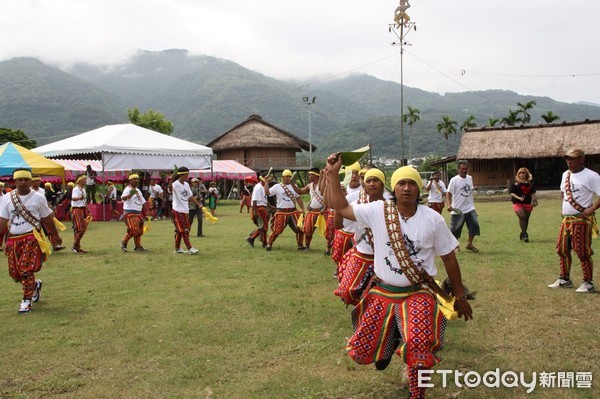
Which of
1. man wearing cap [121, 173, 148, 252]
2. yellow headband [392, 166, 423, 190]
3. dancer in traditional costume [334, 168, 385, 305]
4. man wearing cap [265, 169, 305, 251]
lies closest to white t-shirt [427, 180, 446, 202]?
man wearing cap [265, 169, 305, 251]

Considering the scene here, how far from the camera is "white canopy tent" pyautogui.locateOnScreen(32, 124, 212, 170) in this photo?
23.5 meters

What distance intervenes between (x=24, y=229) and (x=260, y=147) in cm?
4540

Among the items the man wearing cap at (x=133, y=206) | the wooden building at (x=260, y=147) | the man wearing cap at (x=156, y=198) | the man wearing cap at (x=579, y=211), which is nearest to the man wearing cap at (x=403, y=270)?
the man wearing cap at (x=579, y=211)

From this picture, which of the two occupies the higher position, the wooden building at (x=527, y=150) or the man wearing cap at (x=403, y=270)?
the wooden building at (x=527, y=150)

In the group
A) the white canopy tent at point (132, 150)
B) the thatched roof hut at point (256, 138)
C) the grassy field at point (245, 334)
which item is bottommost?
the grassy field at point (245, 334)

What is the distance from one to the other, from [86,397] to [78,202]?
10.2 meters

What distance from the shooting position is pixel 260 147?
171 feet

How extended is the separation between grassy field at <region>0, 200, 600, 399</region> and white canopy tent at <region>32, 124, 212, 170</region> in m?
13.9

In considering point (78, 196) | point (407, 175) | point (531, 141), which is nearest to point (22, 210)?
point (407, 175)

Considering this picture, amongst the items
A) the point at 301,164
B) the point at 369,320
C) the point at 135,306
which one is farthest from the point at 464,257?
the point at 301,164

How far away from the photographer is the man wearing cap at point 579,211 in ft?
23.6

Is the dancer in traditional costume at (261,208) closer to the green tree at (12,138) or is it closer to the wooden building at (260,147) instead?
the wooden building at (260,147)

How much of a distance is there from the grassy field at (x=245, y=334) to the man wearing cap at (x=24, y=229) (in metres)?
0.58

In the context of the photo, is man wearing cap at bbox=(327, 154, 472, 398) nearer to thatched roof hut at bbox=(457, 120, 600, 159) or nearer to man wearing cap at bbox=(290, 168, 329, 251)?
Result: man wearing cap at bbox=(290, 168, 329, 251)
